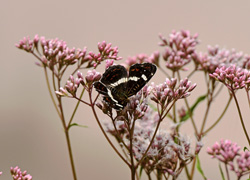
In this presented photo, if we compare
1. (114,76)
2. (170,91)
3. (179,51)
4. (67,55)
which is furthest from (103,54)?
(179,51)

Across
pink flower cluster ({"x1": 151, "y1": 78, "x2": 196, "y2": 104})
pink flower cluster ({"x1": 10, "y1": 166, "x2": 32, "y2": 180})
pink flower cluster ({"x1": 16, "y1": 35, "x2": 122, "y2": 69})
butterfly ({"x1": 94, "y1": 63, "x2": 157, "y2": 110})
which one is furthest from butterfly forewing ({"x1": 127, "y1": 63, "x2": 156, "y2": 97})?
pink flower cluster ({"x1": 10, "y1": 166, "x2": 32, "y2": 180})

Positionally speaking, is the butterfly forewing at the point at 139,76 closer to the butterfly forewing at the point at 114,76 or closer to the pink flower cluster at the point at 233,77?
the butterfly forewing at the point at 114,76

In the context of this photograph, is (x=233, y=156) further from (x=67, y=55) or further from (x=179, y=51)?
(x=67, y=55)

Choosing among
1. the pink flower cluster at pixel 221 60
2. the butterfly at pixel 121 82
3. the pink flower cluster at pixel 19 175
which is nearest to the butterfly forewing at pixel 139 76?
the butterfly at pixel 121 82

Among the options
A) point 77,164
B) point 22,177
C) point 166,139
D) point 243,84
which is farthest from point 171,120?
point 77,164

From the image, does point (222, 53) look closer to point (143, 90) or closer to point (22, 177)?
point (143, 90)

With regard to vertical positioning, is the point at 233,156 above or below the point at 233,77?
below
